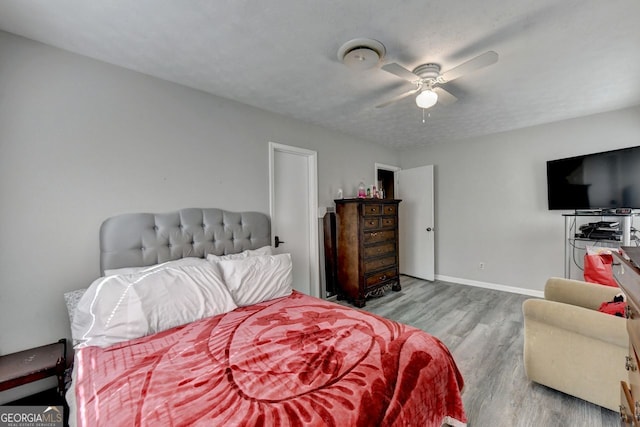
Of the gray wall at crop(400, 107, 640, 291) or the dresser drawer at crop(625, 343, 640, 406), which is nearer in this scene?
the dresser drawer at crop(625, 343, 640, 406)

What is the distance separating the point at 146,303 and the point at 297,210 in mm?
2034

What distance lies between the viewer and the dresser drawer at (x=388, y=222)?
3.77 meters

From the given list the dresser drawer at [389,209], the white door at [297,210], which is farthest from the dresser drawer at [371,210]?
the white door at [297,210]

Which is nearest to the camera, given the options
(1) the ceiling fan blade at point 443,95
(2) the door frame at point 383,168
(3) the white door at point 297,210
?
(1) the ceiling fan blade at point 443,95

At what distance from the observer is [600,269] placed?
8.22 ft

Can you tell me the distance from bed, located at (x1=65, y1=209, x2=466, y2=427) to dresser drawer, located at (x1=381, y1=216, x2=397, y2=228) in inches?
77.7

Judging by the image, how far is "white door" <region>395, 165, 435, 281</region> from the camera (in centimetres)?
448

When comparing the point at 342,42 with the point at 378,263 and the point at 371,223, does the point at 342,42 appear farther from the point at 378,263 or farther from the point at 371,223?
the point at 378,263

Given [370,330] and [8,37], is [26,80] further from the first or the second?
[370,330]

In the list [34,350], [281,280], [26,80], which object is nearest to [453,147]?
[281,280]

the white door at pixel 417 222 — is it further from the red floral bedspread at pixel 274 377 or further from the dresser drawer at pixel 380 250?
the red floral bedspread at pixel 274 377

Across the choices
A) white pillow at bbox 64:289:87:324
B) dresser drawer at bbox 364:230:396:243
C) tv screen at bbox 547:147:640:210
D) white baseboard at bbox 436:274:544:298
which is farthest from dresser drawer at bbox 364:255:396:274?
white pillow at bbox 64:289:87:324

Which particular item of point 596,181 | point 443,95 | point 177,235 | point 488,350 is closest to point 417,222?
point 596,181

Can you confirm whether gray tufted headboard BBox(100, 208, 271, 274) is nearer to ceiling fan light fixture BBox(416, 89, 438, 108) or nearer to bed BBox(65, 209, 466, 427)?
bed BBox(65, 209, 466, 427)
